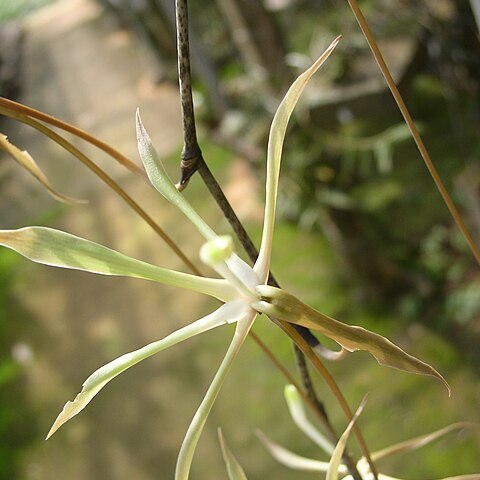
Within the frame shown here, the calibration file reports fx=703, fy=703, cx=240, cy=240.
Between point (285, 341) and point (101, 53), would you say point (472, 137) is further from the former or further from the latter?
point (101, 53)

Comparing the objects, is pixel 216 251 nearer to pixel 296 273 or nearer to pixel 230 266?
pixel 230 266

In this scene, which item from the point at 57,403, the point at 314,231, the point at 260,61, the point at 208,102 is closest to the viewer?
the point at 260,61

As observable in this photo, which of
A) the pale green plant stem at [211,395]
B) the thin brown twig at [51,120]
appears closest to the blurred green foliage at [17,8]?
the thin brown twig at [51,120]

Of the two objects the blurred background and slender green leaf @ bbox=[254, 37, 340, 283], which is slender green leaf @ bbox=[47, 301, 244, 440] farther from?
the blurred background

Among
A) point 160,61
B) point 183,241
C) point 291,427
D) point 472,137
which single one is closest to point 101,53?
point 160,61

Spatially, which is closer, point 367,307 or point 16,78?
point 367,307

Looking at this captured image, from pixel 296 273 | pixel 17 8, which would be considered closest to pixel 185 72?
pixel 296 273

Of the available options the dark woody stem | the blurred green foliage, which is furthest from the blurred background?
the blurred green foliage

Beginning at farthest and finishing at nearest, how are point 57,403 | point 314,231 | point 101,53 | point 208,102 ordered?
point 101,53
point 208,102
point 314,231
point 57,403
